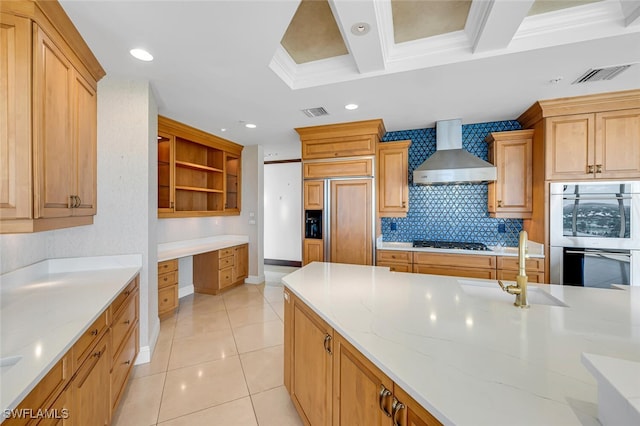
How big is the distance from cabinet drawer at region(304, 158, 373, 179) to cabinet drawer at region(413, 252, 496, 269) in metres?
1.31

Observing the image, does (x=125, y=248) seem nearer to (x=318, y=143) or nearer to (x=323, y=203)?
(x=323, y=203)

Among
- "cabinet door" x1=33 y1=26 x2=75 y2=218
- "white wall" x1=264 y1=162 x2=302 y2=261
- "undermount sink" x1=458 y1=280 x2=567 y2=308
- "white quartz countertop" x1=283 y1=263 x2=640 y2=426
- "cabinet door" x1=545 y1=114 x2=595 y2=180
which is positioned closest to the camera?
"white quartz countertop" x1=283 y1=263 x2=640 y2=426

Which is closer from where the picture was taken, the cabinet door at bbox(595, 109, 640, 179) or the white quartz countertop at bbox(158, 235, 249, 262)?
the cabinet door at bbox(595, 109, 640, 179)

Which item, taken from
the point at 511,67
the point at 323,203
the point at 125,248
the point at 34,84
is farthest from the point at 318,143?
the point at 34,84

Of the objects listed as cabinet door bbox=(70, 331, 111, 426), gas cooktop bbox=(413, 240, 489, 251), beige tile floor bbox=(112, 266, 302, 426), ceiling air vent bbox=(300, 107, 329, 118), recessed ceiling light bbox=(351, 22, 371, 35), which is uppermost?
recessed ceiling light bbox=(351, 22, 371, 35)

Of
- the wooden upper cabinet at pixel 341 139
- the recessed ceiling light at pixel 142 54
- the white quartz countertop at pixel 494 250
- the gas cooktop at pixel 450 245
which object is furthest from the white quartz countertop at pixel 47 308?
the gas cooktop at pixel 450 245

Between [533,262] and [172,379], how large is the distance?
3933 mm

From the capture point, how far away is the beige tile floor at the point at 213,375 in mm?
1875


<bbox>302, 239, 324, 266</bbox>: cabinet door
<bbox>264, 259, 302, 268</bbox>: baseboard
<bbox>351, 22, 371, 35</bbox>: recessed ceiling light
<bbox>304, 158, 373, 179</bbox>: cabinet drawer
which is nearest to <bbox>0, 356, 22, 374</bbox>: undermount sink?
<bbox>351, 22, 371, 35</bbox>: recessed ceiling light

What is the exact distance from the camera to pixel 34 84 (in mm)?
1458

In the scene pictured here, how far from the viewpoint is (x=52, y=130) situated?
1.61m

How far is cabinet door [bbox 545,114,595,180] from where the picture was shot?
2.91 m

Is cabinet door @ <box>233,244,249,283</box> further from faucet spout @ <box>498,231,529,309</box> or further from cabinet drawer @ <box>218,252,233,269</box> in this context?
faucet spout @ <box>498,231,529,309</box>

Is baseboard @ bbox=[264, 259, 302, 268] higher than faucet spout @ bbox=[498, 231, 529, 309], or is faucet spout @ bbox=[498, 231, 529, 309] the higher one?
faucet spout @ bbox=[498, 231, 529, 309]
